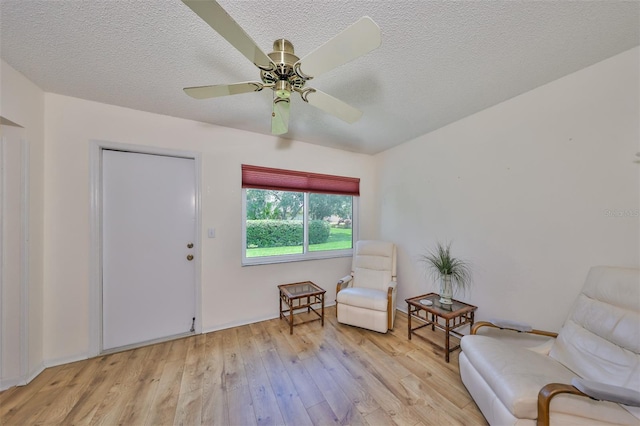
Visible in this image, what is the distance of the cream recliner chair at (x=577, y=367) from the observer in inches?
42.4

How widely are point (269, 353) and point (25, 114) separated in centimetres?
280

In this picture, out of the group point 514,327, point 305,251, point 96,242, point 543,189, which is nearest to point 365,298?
point 305,251

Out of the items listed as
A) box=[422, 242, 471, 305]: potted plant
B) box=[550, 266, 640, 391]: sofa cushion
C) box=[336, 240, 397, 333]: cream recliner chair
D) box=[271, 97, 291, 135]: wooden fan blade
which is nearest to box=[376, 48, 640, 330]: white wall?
box=[422, 242, 471, 305]: potted plant

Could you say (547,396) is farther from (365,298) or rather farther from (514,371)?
(365,298)

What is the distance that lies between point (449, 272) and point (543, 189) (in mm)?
1053

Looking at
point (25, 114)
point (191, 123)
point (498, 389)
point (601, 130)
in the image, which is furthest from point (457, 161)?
point (25, 114)

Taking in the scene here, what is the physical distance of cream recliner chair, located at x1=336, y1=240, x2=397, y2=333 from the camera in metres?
2.41

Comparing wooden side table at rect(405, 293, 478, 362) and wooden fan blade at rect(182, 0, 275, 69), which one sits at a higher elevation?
wooden fan blade at rect(182, 0, 275, 69)

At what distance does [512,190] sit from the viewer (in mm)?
1990

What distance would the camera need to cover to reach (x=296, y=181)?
9.92 feet

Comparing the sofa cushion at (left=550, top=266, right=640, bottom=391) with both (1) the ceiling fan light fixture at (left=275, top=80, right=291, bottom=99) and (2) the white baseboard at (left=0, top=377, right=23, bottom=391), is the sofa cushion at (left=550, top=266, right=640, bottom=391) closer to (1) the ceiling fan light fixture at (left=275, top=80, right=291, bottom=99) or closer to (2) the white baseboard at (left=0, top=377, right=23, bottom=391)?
(1) the ceiling fan light fixture at (left=275, top=80, right=291, bottom=99)

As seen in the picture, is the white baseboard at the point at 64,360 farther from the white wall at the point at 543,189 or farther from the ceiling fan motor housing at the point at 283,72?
the white wall at the point at 543,189

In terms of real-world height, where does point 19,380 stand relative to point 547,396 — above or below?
below

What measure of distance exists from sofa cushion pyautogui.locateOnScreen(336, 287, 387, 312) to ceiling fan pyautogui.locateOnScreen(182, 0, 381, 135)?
1.90 metres
